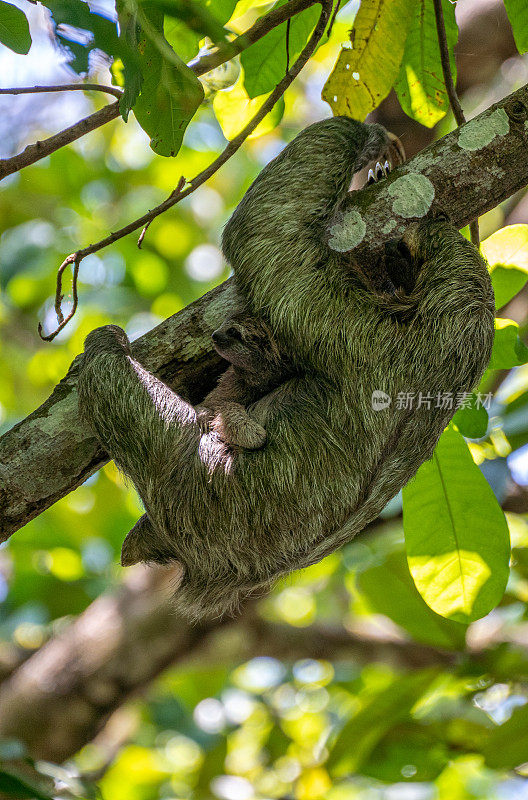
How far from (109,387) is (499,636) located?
206 inches

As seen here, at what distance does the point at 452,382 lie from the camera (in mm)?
4410

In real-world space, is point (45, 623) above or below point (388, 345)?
below

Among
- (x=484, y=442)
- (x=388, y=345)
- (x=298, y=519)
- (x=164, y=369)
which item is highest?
(x=164, y=369)

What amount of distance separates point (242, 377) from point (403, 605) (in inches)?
152

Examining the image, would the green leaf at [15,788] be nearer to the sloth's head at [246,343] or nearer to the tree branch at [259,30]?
the sloth's head at [246,343]

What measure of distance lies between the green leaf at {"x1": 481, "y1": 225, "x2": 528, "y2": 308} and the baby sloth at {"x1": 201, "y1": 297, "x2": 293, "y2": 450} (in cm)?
158

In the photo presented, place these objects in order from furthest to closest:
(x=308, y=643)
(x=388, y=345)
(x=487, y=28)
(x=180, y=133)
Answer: (x=308, y=643)
(x=487, y=28)
(x=388, y=345)
(x=180, y=133)

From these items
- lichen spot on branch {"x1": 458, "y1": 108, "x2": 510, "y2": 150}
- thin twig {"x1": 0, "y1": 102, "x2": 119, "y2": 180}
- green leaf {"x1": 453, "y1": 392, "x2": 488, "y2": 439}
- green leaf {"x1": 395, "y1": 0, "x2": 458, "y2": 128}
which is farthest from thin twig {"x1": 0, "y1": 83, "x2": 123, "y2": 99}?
green leaf {"x1": 453, "y1": 392, "x2": 488, "y2": 439}

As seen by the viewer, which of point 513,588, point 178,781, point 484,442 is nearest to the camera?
point 484,442

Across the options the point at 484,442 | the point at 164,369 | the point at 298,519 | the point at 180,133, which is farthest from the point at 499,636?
the point at 180,133

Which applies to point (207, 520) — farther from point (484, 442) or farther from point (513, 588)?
point (513, 588)

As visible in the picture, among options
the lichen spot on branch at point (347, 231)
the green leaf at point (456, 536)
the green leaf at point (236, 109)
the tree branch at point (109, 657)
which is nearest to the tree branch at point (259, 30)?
the green leaf at point (236, 109)

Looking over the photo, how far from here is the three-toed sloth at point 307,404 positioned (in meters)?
4.42

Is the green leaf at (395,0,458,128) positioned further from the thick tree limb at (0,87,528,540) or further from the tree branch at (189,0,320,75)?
the thick tree limb at (0,87,528,540)
